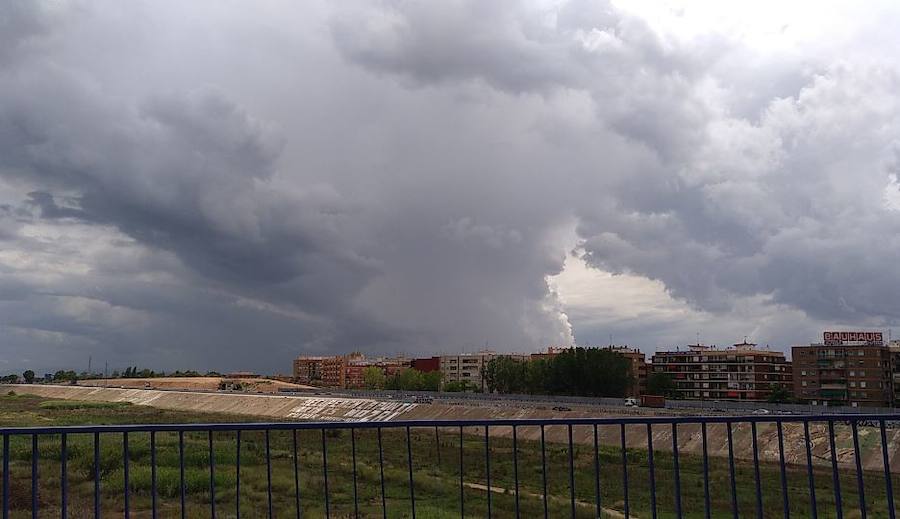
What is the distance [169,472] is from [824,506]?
24336mm

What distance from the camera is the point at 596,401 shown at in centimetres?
7712

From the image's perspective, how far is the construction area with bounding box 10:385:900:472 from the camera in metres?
43.5

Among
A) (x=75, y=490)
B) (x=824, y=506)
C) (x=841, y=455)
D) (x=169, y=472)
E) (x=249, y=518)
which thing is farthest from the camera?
(x=841, y=455)

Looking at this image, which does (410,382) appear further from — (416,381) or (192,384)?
(192,384)

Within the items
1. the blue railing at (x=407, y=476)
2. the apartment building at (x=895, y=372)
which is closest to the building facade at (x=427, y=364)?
the apartment building at (x=895, y=372)

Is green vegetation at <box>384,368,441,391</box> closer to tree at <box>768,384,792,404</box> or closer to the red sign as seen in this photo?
tree at <box>768,384,792,404</box>

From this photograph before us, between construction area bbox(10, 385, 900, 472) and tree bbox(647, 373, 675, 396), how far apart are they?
4607 centimetres

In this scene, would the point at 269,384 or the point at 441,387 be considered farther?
the point at 269,384

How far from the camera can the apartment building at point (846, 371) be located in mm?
97375

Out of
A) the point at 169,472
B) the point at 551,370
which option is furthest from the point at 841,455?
the point at 551,370

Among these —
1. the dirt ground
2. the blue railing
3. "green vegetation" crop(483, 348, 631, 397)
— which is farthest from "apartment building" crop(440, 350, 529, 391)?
the blue railing

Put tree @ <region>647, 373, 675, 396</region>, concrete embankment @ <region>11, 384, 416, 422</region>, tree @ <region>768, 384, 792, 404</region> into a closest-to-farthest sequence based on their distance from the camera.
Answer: concrete embankment @ <region>11, 384, 416, 422</region>
tree @ <region>768, 384, 792, 404</region>
tree @ <region>647, 373, 675, 396</region>

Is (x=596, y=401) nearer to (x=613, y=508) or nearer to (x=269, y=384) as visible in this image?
(x=613, y=508)

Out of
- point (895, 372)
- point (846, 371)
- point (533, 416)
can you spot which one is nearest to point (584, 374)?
point (533, 416)
